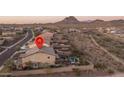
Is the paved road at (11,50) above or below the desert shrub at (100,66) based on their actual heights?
above

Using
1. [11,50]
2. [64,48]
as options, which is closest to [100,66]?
[64,48]

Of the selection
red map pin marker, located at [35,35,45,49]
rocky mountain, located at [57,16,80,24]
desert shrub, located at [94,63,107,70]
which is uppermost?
rocky mountain, located at [57,16,80,24]

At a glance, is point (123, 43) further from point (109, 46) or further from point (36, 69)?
point (36, 69)

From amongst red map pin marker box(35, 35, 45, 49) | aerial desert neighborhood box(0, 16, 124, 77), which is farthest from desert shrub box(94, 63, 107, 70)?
red map pin marker box(35, 35, 45, 49)

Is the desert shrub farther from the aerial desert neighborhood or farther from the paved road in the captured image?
the paved road

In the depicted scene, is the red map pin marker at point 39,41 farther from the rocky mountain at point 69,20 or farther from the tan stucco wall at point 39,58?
the rocky mountain at point 69,20

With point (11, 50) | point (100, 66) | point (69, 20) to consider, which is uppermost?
point (69, 20)

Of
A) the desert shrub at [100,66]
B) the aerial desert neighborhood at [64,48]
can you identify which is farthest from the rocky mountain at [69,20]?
the desert shrub at [100,66]

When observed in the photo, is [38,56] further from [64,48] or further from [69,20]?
[69,20]
